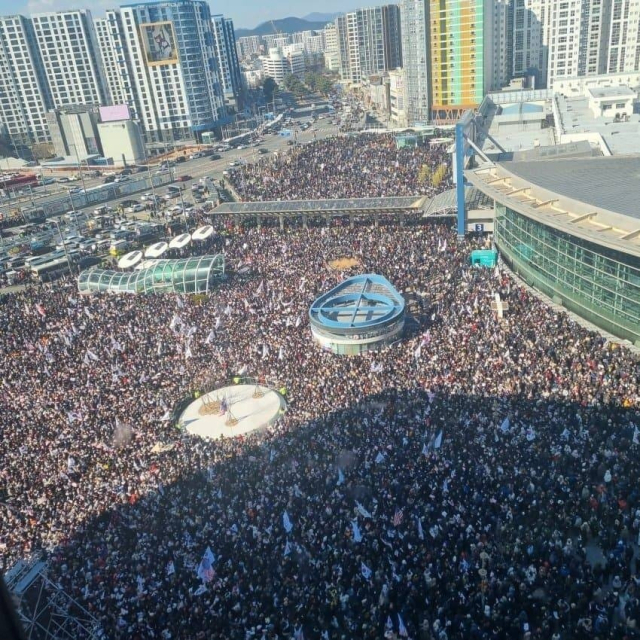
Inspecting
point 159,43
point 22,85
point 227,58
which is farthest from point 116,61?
point 227,58

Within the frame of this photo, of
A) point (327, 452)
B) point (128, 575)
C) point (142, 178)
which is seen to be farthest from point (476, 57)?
point (128, 575)

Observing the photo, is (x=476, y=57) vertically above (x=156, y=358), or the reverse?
(x=476, y=57)

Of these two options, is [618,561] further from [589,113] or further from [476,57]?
[476,57]

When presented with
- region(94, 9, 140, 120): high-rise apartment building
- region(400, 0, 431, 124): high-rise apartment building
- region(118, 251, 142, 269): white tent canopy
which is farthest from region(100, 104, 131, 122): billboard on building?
region(118, 251, 142, 269): white tent canopy

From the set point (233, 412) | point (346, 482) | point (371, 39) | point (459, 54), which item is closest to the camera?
point (346, 482)

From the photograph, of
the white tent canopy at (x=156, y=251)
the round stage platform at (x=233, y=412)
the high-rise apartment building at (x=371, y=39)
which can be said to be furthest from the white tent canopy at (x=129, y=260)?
the high-rise apartment building at (x=371, y=39)

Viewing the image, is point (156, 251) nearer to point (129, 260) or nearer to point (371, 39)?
point (129, 260)

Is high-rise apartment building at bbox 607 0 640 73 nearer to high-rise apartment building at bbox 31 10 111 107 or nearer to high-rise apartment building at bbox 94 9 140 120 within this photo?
high-rise apartment building at bbox 94 9 140 120
